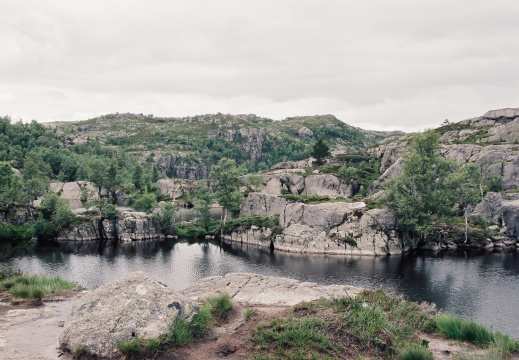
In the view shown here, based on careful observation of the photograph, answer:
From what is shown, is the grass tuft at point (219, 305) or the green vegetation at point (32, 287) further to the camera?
the green vegetation at point (32, 287)

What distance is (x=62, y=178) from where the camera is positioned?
15050cm

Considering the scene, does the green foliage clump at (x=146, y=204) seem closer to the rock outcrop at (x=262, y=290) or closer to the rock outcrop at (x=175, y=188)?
the rock outcrop at (x=175, y=188)

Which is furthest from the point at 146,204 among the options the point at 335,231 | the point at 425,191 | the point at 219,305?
the point at 219,305

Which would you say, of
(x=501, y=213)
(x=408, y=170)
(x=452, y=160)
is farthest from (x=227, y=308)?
(x=501, y=213)

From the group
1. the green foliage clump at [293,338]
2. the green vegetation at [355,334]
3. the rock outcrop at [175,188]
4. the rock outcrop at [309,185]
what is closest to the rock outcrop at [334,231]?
the rock outcrop at [309,185]

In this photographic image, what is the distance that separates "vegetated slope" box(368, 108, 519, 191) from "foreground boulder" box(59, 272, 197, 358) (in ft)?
262

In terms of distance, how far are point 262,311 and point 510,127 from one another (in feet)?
396

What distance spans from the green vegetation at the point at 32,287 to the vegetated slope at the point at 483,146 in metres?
80.3

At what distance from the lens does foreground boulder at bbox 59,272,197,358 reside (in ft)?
47.7

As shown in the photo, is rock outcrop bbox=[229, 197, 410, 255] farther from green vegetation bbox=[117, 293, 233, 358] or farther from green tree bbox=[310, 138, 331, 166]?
green tree bbox=[310, 138, 331, 166]

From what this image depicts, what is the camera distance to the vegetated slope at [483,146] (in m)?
90.1

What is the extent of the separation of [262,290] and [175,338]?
1151cm

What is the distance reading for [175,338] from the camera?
49.6 ft

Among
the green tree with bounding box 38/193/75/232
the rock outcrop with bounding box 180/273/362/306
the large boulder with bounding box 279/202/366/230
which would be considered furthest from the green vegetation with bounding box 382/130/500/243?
the green tree with bounding box 38/193/75/232
